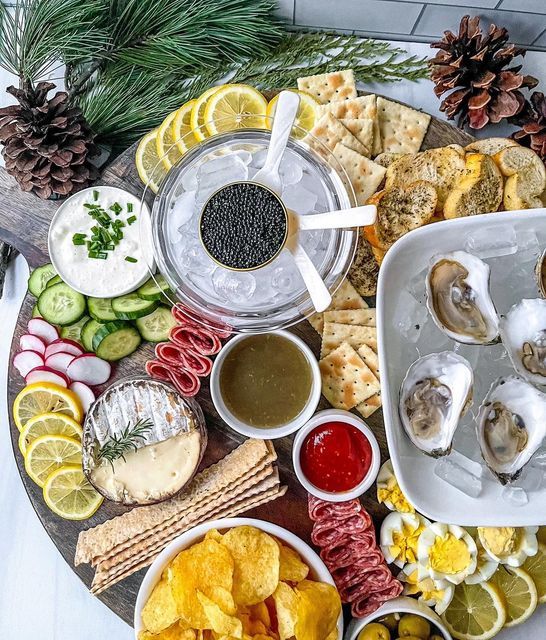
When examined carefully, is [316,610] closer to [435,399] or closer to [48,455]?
[435,399]

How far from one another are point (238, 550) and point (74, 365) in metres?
0.70

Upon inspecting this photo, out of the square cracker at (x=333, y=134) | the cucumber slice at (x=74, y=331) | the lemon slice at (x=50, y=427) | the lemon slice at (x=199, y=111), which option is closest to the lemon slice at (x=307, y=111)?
the square cracker at (x=333, y=134)

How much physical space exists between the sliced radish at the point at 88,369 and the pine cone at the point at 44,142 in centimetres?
49

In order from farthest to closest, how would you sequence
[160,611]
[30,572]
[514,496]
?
[30,572], [160,611], [514,496]

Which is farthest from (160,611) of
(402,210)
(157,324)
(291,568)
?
(402,210)

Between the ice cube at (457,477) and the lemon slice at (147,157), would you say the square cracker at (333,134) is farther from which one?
the ice cube at (457,477)

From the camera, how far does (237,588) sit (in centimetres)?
194

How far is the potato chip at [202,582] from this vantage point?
1.89 meters

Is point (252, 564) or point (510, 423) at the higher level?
point (510, 423)

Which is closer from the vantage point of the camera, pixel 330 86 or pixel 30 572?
pixel 330 86

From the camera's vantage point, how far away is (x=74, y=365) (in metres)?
2.10

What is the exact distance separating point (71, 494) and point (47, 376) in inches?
13.7

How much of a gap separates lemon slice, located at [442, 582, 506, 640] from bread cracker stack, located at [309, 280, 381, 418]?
1.95ft

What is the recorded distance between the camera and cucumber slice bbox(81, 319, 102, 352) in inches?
83.4
